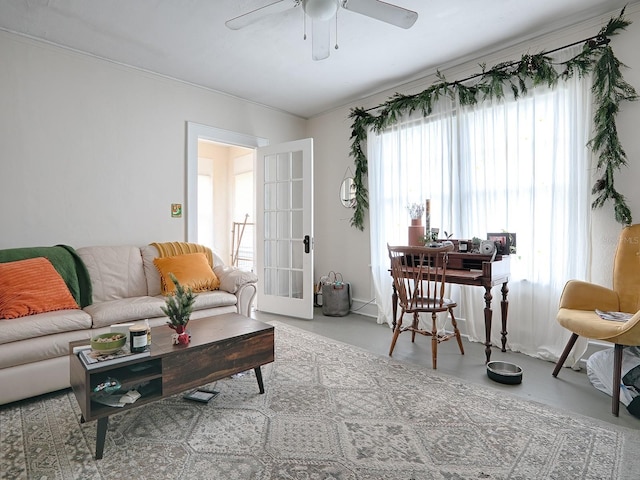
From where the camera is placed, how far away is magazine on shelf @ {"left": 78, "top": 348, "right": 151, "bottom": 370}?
1.66 meters

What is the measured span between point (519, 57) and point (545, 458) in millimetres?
3125

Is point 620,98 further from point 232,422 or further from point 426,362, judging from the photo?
point 232,422

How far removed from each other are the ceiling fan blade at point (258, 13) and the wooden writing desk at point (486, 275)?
2.33 meters

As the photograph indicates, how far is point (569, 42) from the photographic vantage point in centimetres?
291

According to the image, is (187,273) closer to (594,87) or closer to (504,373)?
(504,373)

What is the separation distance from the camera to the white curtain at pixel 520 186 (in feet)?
9.37

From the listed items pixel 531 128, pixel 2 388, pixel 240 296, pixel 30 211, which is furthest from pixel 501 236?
pixel 30 211

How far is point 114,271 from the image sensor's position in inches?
126

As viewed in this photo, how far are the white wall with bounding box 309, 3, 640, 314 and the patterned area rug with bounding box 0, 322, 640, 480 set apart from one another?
59.9 inches

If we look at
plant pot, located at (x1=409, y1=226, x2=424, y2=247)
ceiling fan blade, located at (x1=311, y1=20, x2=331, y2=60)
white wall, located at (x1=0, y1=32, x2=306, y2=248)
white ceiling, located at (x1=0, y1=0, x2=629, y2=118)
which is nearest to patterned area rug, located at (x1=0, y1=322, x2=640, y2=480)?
plant pot, located at (x1=409, y1=226, x2=424, y2=247)

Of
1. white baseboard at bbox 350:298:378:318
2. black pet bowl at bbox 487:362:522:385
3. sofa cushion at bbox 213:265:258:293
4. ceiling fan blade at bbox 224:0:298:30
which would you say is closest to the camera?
ceiling fan blade at bbox 224:0:298:30

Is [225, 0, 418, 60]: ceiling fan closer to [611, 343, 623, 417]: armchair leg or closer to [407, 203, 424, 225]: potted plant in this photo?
[407, 203, 424, 225]: potted plant

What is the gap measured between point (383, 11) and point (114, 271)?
9.73 ft

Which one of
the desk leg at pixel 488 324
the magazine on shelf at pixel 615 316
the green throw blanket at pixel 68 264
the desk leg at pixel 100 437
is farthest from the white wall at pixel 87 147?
the magazine on shelf at pixel 615 316
